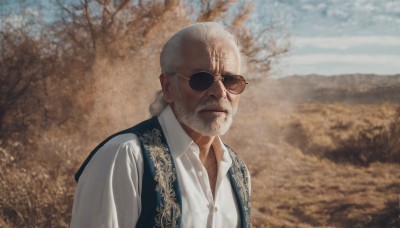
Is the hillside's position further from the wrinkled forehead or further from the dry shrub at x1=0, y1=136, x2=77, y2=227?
the wrinkled forehead

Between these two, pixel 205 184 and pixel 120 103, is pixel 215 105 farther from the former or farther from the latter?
pixel 120 103

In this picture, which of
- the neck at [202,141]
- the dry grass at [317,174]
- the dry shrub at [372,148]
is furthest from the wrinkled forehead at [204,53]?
the dry shrub at [372,148]

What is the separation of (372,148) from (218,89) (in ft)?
42.8

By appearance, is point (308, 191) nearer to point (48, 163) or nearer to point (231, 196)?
point (48, 163)

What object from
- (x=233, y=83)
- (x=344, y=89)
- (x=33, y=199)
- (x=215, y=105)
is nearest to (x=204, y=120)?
(x=215, y=105)

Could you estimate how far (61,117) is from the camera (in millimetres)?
10000

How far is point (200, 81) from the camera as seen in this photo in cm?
205

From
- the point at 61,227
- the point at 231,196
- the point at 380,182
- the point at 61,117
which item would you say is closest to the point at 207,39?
the point at 231,196

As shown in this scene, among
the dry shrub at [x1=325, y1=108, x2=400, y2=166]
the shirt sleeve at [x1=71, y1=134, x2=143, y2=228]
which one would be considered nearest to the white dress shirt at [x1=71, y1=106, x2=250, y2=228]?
the shirt sleeve at [x1=71, y1=134, x2=143, y2=228]

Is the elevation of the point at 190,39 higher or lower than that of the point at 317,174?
higher

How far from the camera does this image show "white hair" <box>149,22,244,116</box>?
2.07 m

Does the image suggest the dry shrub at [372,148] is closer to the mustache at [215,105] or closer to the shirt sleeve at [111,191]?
the mustache at [215,105]

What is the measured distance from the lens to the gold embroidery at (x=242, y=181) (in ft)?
7.12

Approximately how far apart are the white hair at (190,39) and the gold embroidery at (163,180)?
343 millimetres
